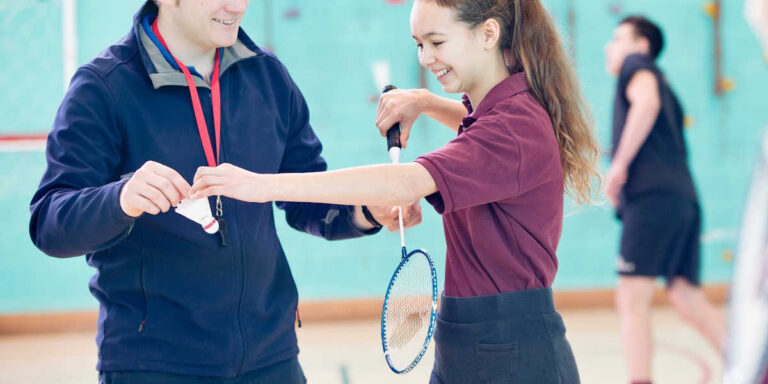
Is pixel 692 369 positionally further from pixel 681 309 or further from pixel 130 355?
pixel 130 355

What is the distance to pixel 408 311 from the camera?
1993 mm

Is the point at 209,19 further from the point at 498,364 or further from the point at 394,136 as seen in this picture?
the point at 498,364

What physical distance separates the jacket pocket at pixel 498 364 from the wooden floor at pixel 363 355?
287cm

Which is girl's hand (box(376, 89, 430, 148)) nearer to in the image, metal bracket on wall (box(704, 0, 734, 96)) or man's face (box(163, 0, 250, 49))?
man's face (box(163, 0, 250, 49))

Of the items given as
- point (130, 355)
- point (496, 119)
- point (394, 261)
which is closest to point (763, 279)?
point (496, 119)

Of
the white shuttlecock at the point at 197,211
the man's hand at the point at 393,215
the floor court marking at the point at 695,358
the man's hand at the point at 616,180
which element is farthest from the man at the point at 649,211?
the white shuttlecock at the point at 197,211

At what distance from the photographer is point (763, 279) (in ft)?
3.36

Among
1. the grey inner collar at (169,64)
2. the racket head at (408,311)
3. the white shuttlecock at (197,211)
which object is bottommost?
the racket head at (408,311)

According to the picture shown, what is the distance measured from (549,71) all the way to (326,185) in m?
0.65

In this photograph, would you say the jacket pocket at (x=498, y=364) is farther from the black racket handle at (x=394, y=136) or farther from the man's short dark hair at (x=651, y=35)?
the man's short dark hair at (x=651, y=35)

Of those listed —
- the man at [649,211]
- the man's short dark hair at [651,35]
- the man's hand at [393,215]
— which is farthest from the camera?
the man's short dark hair at [651,35]

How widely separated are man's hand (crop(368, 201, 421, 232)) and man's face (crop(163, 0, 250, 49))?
0.52 meters

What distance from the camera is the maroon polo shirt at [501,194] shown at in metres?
1.77

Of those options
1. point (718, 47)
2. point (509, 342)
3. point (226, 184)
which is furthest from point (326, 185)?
point (718, 47)
